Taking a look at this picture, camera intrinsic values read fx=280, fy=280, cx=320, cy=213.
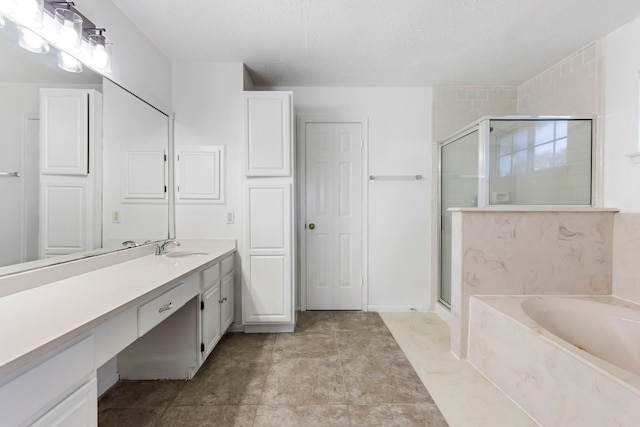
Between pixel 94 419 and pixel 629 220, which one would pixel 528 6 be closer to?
pixel 629 220

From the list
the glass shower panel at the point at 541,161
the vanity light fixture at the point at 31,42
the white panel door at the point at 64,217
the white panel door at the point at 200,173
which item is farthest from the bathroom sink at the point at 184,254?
the glass shower panel at the point at 541,161

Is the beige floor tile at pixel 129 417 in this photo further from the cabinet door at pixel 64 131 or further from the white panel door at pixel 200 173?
the white panel door at pixel 200 173

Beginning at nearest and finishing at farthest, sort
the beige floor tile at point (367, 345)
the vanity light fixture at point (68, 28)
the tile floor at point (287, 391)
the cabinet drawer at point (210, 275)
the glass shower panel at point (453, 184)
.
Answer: the vanity light fixture at point (68, 28)
the tile floor at point (287, 391)
the cabinet drawer at point (210, 275)
the beige floor tile at point (367, 345)
the glass shower panel at point (453, 184)

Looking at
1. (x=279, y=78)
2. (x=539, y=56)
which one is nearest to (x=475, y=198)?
(x=539, y=56)

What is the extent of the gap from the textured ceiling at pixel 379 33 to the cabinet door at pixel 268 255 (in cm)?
109

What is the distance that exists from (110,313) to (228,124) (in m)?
1.87

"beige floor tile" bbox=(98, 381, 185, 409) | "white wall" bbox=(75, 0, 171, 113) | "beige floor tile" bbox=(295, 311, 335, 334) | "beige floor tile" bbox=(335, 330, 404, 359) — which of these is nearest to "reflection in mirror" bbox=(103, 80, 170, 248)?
"white wall" bbox=(75, 0, 171, 113)

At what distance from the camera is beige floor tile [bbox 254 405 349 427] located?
57.2 inches

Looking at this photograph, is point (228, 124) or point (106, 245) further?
point (228, 124)

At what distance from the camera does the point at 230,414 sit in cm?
152

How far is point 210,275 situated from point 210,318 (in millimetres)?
306

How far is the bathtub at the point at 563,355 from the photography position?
3.67ft

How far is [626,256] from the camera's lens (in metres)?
1.96

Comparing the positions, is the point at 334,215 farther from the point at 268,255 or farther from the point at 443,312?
the point at 443,312
